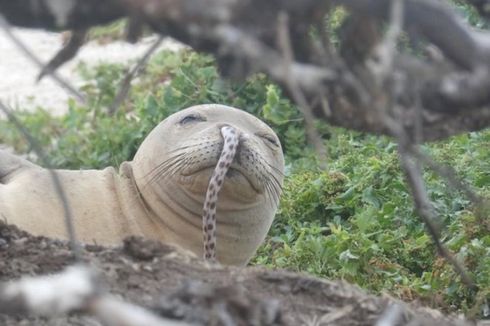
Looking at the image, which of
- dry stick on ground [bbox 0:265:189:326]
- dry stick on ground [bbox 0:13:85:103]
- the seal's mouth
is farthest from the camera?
the seal's mouth

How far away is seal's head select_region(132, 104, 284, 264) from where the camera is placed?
6.09 meters

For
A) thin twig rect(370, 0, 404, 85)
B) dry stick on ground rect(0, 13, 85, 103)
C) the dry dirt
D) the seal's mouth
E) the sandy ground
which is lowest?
the sandy ground

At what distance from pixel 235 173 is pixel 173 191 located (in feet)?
1.61

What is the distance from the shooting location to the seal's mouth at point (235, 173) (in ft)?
19.7

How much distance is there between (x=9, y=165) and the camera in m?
6.73

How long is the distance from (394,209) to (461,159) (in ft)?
1.60

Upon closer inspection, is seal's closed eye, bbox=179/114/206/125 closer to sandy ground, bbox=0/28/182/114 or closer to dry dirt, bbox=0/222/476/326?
dry dirt, bbox=0/222/476/326

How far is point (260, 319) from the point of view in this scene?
3.04m

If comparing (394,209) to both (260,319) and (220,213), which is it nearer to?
(220,213)

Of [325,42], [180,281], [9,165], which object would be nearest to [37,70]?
[9,165]

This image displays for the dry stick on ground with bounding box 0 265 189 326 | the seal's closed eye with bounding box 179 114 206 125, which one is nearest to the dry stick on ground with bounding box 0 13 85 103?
the dry stick on ground with bounding box 0 265 189 326

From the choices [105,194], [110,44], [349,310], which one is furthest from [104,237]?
[110,44]

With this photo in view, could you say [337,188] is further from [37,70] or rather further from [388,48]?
[37,70]

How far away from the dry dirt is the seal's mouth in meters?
1.76
